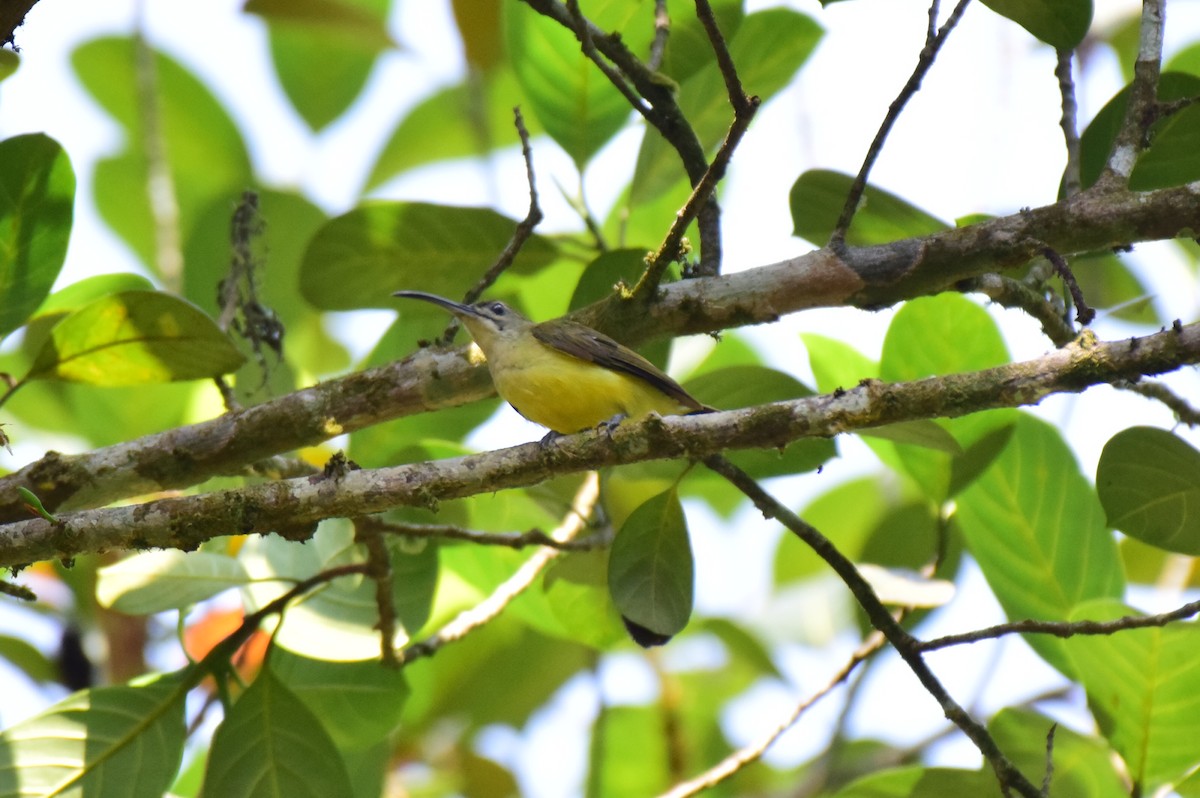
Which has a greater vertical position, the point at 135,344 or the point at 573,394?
the point at 135,344

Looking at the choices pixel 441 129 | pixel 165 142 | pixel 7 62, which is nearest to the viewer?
pixel 7 62

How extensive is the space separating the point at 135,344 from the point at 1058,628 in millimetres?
2904

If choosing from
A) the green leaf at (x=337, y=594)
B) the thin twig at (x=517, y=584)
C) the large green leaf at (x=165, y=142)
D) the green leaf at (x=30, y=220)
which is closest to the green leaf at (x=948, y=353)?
the thin twig at (x=517, y=584)

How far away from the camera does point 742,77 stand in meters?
4.32

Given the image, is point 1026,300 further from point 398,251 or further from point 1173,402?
point 398,251

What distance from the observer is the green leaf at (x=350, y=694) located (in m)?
4.14

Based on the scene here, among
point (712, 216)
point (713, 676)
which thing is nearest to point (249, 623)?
point (712, 216)

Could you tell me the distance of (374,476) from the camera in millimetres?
3047

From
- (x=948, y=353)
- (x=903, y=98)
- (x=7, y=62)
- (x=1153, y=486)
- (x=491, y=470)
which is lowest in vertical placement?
(x=1153, y=486)

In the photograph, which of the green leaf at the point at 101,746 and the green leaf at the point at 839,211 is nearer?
the green leaf at the point at 101,746

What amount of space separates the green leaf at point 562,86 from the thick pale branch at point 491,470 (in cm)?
154

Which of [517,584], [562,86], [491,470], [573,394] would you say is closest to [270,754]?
[517,584]

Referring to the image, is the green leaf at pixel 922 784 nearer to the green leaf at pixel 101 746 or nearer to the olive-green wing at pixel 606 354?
the olive-green wing at pixel 606 354

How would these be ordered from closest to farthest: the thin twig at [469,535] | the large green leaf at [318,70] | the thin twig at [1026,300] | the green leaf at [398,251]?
the thin twig at [1026,300], the thin twig at [469,535], the green leaf at [398,251], the large green leaf at [318,70]
